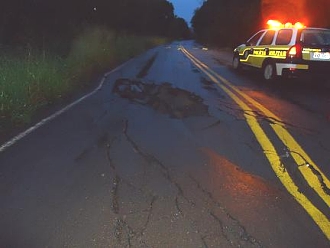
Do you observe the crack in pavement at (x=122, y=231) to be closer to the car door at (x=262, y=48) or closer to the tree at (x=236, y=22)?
the car door at (x=262, y=48)

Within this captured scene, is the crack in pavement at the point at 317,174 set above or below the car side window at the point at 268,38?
below

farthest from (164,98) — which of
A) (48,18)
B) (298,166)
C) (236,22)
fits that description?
(236,22)

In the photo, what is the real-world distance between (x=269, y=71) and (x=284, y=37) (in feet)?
3.84

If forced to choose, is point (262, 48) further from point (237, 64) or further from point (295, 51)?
point (237, 64)

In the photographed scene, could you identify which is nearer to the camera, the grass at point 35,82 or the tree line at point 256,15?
the grass at point 35,82

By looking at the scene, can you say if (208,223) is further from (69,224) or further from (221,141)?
(221,141)

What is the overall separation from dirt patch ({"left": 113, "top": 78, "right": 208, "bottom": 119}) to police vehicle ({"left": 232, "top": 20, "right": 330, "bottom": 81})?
3.44 meters

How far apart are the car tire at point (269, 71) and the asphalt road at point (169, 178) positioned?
197 inches

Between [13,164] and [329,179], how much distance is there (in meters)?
3.55

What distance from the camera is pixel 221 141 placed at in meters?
6.61

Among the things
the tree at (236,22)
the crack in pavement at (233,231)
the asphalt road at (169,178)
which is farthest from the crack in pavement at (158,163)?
the tree at (236,22)

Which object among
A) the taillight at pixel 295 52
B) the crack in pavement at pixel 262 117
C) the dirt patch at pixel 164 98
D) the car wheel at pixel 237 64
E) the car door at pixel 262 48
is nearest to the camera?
the crack in pavement at pixel 262 117

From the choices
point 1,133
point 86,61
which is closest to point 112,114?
point 1,133

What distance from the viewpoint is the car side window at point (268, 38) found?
48.0ft
